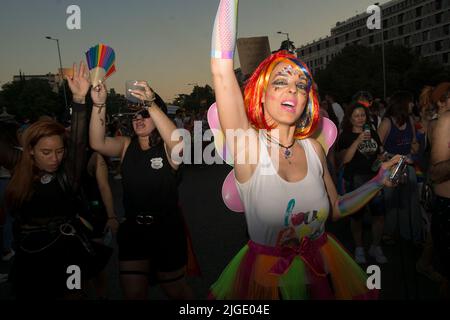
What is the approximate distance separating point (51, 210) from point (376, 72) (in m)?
49.2

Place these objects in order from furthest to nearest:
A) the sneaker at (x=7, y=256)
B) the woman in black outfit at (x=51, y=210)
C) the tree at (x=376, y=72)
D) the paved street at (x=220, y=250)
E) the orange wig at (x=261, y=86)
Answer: the tree at (x=376, y=72)
the sneaker at (x=7, y=256)
the paved street at (x=220, y=250)
the woman in black outfit at (x=51, y=210)
the orange wig at (x=261, y=86)

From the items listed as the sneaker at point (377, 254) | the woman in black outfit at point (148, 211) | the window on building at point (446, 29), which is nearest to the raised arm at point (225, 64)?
the woman in black outfit at point (148, 211)

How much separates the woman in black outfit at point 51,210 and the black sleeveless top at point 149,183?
0.34 meters

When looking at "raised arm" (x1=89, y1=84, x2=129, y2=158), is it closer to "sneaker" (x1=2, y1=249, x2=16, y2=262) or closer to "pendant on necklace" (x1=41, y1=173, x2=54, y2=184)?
"pendant on necklace" (x1=41, y1=173, x2=54, y2=184)

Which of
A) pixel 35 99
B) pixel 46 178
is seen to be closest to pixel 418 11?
pixel 35 99

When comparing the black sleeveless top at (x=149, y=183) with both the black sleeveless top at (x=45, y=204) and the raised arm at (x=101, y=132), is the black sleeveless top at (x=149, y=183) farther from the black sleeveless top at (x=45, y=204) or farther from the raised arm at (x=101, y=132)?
the black sleeveless top at (x=45, y=204)

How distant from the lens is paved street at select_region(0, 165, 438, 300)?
3.71 metres

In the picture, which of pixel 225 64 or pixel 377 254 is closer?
pixel 225 64

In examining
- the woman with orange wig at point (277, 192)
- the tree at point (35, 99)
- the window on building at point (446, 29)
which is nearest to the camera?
the woman with orange wig at point (277, 192)

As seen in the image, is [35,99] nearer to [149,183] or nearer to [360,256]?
[360,256]

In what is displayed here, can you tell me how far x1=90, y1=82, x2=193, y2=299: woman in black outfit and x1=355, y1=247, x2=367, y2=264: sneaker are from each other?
7.64 feet

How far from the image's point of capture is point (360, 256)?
177 inches

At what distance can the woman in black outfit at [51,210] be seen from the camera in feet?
8.16
